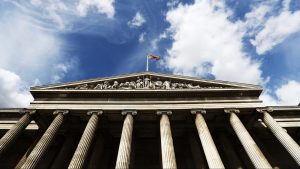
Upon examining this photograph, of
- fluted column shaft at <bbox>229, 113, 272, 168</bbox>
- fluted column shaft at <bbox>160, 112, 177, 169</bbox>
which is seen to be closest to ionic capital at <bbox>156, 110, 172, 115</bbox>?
fluted column shaft at <bbox>160, 112, 177, 169</bbox>

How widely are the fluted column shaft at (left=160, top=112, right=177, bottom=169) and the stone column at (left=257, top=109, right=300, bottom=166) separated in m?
8.74

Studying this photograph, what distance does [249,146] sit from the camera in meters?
17.5

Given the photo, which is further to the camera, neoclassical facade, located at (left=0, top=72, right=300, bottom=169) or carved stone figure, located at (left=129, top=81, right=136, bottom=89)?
carved stone figure, located at (left=129, top=81, right=136, bottom=89)

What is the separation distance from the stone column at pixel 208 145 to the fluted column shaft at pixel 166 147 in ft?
8.19

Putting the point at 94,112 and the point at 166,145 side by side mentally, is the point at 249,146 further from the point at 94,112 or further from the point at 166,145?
the point at 94,112

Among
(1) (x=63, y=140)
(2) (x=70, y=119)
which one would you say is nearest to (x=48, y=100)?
(2) (x=70, y=119)

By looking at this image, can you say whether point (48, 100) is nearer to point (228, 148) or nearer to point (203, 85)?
point (203, 85)

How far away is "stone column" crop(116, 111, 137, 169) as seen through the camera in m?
15.4

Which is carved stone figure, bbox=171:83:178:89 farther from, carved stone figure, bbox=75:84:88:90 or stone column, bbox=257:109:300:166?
carved stone figure, bbox=75:84:88:90

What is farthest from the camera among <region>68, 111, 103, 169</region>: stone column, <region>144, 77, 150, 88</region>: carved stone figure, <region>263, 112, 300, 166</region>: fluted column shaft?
<region>144, 77, 150, 88</region>: carved stone figure

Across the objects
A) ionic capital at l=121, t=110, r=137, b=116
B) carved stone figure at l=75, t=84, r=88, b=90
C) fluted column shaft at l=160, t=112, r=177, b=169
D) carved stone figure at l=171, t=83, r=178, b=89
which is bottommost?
fluted column shaft at l=160, t=112, r=177, b=169

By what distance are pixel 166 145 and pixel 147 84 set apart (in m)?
7.51

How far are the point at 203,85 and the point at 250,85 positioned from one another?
456 centimetres

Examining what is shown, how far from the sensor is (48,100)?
2181cm
